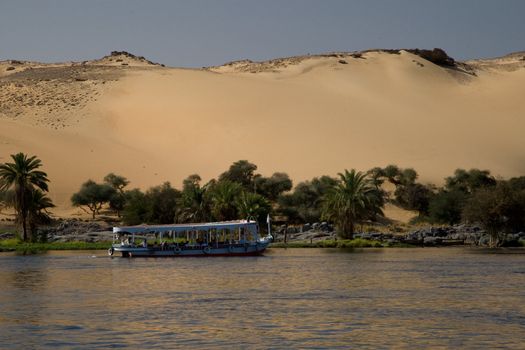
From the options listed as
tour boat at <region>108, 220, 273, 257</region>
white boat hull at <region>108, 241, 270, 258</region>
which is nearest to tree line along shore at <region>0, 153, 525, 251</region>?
tour boat at <region>108, 220, 273, 257</region>

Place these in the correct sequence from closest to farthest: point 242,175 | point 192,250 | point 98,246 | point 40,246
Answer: point 192,250
point 40,246
point 98,246
point 242,175

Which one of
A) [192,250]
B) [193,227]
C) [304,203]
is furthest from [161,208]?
[193,227]

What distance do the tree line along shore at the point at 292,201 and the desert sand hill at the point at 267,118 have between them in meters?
4.74

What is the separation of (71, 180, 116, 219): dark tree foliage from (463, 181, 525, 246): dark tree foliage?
2851 cm

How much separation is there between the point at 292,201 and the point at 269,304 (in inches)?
1774

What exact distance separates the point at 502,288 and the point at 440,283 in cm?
279

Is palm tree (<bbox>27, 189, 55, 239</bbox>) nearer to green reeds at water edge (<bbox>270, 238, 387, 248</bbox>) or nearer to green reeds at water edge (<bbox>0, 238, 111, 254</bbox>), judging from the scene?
green reeds at water edge (<bbox>0, 238, 111, 254</bbox>)

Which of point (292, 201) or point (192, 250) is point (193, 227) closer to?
point (192, 250)

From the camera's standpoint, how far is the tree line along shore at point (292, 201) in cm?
6231

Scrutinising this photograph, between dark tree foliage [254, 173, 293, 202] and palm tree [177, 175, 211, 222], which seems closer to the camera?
palm tree [177, 175, 211, 222]

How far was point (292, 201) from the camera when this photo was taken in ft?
245

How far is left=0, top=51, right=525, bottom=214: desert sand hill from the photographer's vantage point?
9212cm

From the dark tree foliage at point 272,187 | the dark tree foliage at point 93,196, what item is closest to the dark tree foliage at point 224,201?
the dark tree foliage at point 272,187

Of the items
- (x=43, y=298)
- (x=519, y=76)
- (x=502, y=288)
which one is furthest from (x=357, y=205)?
(x=519, y=76)
